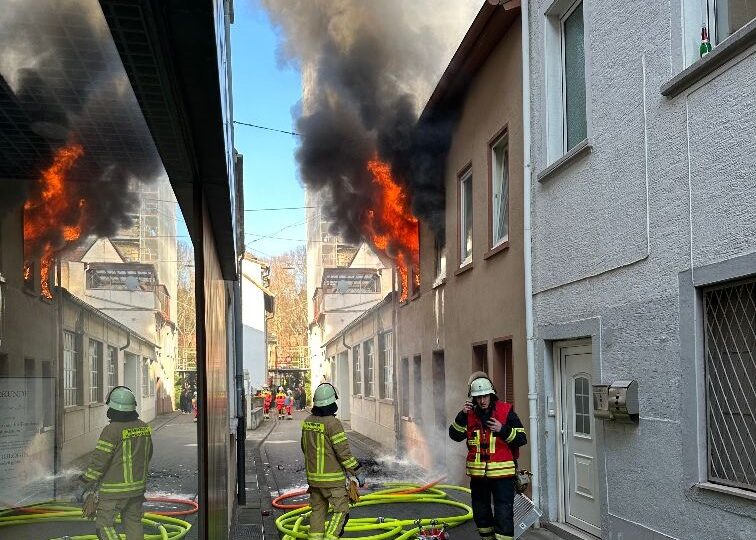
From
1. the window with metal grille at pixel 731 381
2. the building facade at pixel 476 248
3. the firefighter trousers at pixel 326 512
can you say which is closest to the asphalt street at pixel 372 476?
the building facade at pixel 476 248

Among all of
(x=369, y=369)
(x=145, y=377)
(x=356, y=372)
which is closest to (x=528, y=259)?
A: (x=145, y=377)

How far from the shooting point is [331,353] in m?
39.9

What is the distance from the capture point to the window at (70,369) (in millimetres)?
1636

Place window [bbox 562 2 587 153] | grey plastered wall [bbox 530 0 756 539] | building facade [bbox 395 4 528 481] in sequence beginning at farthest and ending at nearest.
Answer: building facade [bbox 395 4 528 481], window [bbox 562 2 587 153], grey plastered wall [bbox 530 0 756 539]

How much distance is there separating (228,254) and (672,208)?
3.78 m

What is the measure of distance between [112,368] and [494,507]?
236 inches

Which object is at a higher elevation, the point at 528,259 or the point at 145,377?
the point at 528,259

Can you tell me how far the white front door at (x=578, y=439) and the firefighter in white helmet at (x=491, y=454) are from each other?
94 centimetres

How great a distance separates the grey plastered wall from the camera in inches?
212

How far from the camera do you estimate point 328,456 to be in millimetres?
7391

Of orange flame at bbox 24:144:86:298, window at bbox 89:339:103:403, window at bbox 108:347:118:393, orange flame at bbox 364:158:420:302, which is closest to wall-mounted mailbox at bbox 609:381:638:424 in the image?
window at bbox 108:347:118:393

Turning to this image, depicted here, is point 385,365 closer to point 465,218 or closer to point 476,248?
point 465,218

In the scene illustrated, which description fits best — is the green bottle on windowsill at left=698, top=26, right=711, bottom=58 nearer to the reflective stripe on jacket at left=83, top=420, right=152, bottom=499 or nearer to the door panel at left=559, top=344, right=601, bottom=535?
the door panel at left=559, top=344, right=601, bottom=535

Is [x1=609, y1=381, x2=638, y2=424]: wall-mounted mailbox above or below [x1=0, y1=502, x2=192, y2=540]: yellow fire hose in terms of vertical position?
below
